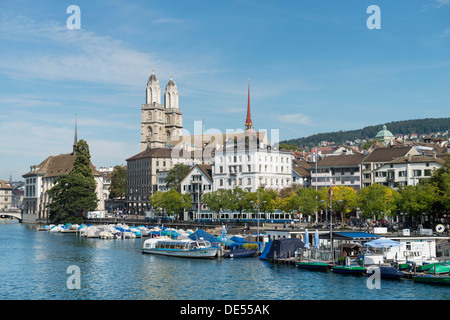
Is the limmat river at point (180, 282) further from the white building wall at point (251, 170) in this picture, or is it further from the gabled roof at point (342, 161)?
the gabled roof at point (342, 161)

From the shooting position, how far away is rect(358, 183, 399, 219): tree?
301 feet

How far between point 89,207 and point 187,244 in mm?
74210

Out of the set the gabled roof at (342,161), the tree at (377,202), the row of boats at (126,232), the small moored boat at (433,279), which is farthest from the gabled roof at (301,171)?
the small moored boat at (433,279)

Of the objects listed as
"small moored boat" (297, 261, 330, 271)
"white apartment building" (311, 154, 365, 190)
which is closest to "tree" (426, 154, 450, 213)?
"small moored boat" (297, 261, 330, 271)

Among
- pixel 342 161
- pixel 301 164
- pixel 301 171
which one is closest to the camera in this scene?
pixel 342 161

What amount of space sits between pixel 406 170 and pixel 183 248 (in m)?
60.5

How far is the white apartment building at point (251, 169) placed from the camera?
409 feet

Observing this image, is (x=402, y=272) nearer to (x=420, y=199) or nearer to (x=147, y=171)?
(x=420, y=199)

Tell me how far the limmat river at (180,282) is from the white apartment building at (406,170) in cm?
5835

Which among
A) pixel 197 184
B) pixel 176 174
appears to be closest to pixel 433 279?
pixel 197 184

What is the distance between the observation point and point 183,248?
2884 inches
